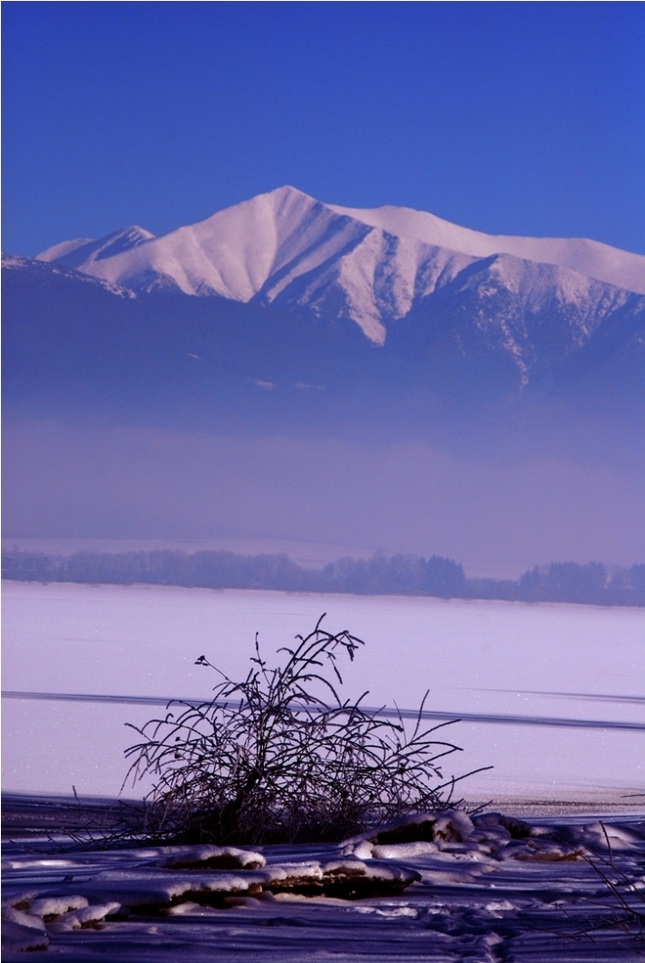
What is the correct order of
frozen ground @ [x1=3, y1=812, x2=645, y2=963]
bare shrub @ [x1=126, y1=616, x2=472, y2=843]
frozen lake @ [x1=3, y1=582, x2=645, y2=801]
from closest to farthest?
frozen ground @ [x1=3, y1=812, x2=645, y2=963]
bare shrub @ [x1=126, y1=616, x2=472, y2=843]
frozen lake @ [x1=3, y1=582, x2=645, y2=801]

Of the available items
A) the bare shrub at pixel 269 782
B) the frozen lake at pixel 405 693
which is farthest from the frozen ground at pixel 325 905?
the frozen lake at pixel 405 693

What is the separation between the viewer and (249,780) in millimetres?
3176

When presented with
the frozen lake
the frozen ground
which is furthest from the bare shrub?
the frozen lake

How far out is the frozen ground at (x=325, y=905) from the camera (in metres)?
2.01

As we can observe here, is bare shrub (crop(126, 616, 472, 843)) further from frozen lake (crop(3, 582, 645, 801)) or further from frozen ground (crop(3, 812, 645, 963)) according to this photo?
frozen lake (crop(3, 582, 645, 801))

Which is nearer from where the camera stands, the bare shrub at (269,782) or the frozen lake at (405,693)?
the bare shrub at (269,782)

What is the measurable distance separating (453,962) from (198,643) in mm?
19259

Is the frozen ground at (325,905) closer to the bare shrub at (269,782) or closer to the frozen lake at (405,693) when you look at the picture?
the bare shrub at (269,782)

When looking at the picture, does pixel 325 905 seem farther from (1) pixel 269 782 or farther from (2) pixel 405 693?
(2) pixel 405 693

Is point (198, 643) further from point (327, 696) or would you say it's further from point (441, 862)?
point (441, 862)

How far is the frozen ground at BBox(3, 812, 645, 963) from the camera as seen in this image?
6.58 ft

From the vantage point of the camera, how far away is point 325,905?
2.37m

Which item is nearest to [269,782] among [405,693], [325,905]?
[325,905]

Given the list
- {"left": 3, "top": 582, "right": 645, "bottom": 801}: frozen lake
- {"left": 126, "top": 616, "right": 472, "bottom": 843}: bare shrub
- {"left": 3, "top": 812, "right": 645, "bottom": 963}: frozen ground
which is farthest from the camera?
{"left": 3, "top": 582, "right": 645, "bottom": 801}: frozen lake
